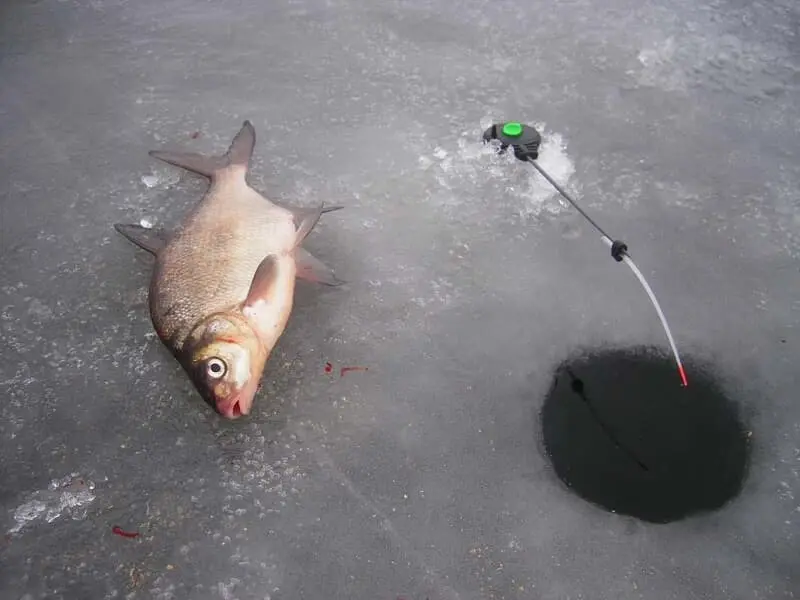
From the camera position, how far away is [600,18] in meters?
4.25

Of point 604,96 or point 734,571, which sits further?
point 604,96

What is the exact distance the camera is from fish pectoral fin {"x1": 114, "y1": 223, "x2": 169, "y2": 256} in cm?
296

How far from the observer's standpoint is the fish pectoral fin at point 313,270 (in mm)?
2902

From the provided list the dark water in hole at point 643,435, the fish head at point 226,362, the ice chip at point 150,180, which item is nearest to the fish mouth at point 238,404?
the fish head at point 226,362

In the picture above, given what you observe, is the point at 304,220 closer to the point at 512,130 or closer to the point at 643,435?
the point at 512,130

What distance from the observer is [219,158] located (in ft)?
11.0

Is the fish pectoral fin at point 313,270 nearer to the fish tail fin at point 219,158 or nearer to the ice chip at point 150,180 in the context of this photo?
the fish tail fin at point 219,158

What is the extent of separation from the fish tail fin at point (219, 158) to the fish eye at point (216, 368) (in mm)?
1116

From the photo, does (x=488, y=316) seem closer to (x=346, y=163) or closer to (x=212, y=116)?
(x=346, y=163)

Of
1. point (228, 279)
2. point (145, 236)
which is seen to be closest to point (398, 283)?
point (228, 279)

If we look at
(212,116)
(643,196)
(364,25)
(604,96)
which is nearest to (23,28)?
(212,116)

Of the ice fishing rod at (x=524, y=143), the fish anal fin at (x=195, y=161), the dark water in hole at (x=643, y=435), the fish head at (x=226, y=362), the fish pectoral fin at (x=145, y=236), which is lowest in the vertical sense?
the dark water in hole at (x=643, y=435)

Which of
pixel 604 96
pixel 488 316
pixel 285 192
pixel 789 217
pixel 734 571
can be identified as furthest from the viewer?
pixel 604 96

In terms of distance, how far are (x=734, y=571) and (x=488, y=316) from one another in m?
1.25
